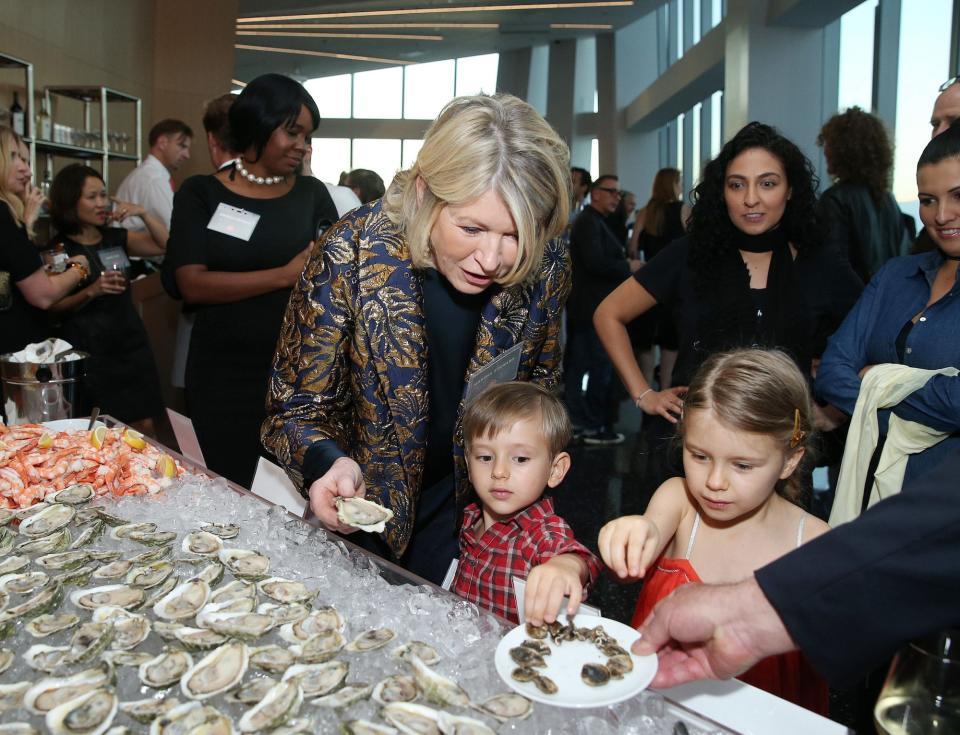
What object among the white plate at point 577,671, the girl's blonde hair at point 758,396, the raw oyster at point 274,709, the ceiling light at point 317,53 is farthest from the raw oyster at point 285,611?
the ceiling light at point 317,53

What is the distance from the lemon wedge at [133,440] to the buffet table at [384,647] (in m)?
0.31

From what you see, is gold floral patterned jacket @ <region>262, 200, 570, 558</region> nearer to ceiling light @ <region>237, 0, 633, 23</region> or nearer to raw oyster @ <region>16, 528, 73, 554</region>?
raw oyster @ <region>16, 528, 73, 554</region>

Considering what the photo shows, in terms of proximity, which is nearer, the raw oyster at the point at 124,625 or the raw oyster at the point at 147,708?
the raw oyster at the point at 147,708

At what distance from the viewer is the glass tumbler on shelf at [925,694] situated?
61cm

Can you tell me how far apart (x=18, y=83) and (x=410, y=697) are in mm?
5486

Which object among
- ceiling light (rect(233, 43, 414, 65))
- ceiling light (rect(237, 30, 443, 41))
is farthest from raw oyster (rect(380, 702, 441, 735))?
ceiling light (rect(233, 43, 414, 65))

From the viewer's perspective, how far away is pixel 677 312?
2.24m

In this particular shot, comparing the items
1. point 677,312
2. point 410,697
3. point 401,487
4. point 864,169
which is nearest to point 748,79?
point 864,169

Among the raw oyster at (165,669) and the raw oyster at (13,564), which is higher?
the raw oyster at (13,564)

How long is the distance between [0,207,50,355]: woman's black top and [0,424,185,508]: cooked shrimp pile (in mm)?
1023

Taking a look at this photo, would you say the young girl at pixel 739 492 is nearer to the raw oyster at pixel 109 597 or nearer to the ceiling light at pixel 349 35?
the raw oyster at pixel 109 597

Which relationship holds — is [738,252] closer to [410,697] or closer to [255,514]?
[255,514]

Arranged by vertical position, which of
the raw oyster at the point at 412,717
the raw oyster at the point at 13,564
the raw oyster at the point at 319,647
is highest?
the raw oyster at the point at 13,564

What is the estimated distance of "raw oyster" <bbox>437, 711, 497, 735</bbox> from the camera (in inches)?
28.6
